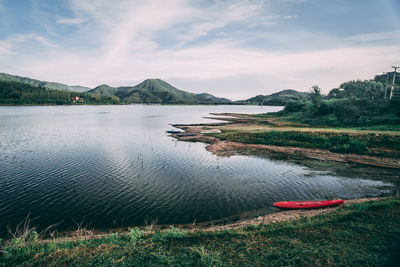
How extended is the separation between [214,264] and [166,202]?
498 inches

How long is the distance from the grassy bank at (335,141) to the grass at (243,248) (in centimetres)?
3288

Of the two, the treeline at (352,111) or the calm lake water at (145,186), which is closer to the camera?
the calm lake water at (145,186)

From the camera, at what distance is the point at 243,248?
10602 millimetres

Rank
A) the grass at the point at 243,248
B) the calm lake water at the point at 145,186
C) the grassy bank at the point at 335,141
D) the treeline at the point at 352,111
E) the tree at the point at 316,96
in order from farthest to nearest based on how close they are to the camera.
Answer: the tree at the point at 316,96
the treeline at the point at 352,111
the grassy bank at the point at 335,141
the calm lake water at the point at 145,186
the grass at the point at 243,248

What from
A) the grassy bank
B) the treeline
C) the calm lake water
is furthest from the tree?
the calm lake water

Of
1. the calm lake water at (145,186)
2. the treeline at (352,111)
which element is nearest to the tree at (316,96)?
the treeline at (352,111)

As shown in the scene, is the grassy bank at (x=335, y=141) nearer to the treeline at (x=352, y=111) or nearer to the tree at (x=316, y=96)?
the treeline at (x=352, y=111)

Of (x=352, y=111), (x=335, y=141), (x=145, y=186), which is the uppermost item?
(x=352, y=111)

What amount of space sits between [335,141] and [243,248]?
146 feet

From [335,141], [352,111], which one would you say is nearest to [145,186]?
[335,141]

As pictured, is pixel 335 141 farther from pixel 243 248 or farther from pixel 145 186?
pixel 243 248

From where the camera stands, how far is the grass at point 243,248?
945cm

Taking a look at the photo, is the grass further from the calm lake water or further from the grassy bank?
the grassy bank

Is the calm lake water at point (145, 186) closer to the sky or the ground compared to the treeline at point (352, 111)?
closer to the ground
